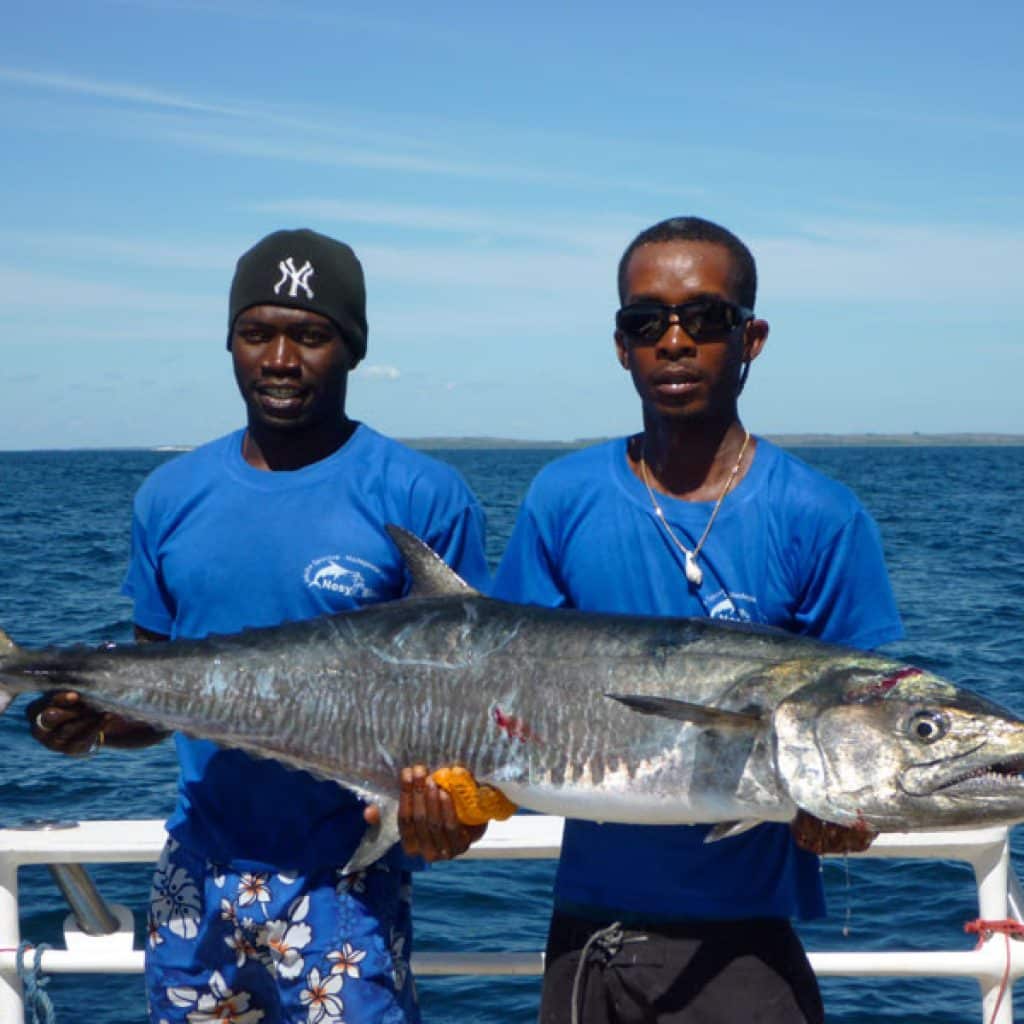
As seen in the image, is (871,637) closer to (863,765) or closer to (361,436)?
(863,765)

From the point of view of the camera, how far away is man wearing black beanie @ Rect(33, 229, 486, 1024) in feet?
11.5

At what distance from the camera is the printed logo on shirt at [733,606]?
3365 mm

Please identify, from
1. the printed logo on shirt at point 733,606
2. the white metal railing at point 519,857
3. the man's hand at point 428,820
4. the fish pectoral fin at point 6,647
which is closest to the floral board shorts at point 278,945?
the man's hand at point 428,820

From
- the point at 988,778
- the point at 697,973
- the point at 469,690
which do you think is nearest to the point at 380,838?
the point at 469,690

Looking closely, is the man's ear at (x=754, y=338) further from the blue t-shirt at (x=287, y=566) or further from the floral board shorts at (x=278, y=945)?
the floral board shorts at (x=278, y=945)

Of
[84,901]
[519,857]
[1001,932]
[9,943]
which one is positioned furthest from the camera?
[84,901]

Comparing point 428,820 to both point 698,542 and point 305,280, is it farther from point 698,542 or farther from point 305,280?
point 305,280

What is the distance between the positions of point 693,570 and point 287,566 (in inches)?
39.4

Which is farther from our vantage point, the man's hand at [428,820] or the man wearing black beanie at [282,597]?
the man wearing black beanie at [282,597]

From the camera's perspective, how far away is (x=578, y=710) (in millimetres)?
3283

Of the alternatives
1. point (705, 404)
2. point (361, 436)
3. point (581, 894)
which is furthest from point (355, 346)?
point (581, 894)

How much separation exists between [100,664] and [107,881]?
21.8 ft

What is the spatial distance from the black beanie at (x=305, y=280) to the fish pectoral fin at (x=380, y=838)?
3.93 ft

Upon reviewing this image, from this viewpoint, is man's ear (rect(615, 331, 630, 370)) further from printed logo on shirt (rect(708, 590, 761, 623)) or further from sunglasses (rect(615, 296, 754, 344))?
printed logo on shirt (rect(708, 590, 761, 623))
